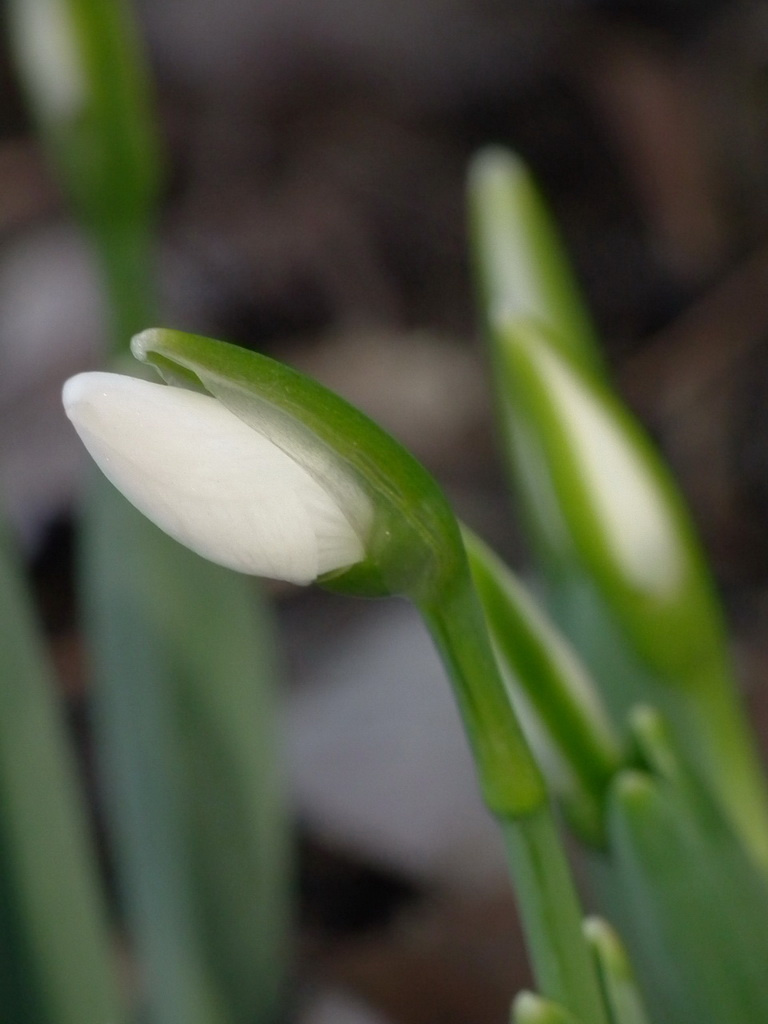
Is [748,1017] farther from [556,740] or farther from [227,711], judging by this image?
[227,711]

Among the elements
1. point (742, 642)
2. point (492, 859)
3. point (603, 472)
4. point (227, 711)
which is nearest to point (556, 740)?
point (603, 472)

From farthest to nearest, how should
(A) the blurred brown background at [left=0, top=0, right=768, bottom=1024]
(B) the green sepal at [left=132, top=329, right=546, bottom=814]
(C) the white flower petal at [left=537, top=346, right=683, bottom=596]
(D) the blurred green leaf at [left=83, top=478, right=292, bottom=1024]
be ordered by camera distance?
(A) the blurred brown background at [left=0, top=0, right=768, bottom=1024]
(D) the blurred green leaf at [left=83, top=478, right=292, bottom=1024]
(C) the white flower petal at [left=537, top=346, right=683, bottom=596]
(B) the green sepal at [left=132, top=329, right=546, bottom=814]

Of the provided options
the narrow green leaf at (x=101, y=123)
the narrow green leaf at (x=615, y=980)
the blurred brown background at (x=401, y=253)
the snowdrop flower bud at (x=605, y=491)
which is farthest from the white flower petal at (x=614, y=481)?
the blurred brown background at (x=401, y=253)

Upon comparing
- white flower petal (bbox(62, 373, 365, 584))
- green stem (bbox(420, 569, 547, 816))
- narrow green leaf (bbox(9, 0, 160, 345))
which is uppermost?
narrow green leaf (bbox(9, 0, 160, 345))

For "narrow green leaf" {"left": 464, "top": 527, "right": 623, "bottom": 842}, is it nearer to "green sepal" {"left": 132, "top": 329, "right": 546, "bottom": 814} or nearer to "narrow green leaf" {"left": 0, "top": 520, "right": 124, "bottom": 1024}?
"green sepal" {"left": 132, "top": 329, "right": 546, "bottom": 814}

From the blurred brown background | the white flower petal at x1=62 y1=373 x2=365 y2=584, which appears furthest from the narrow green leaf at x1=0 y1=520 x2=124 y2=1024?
the blurred brown background

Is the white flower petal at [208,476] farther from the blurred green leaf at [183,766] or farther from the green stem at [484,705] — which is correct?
the blurred green leaf at [183,766]
